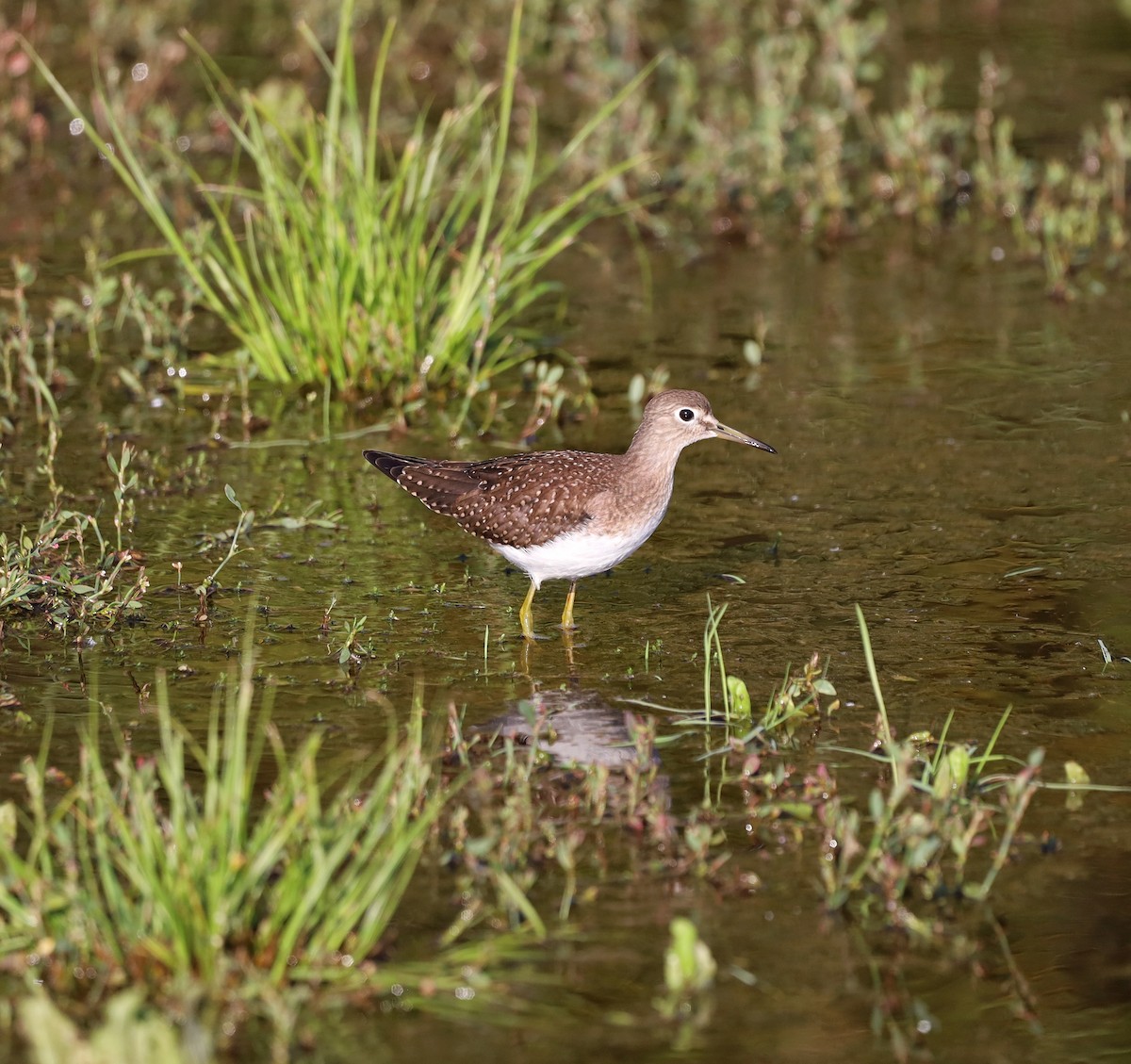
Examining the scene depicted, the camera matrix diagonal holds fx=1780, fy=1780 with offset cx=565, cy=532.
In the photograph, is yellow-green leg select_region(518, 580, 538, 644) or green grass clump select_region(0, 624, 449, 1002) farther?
yellow-green leg select_region(518, 580, 538, 644)

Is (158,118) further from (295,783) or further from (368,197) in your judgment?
(295,783)

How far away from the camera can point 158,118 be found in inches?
484

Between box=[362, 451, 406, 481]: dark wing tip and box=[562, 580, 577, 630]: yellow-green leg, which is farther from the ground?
box=[362, 451, 406, 481]: dark wing tip

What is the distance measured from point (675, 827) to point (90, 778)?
191cm

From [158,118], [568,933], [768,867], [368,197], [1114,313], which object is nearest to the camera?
[568,933]

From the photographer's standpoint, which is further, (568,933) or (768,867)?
(768,867)

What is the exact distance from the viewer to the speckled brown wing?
7414mm

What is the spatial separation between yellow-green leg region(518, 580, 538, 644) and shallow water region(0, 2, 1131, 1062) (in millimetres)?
68

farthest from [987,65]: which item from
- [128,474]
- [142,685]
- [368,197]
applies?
[142,685]

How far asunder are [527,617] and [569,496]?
545 millimetres

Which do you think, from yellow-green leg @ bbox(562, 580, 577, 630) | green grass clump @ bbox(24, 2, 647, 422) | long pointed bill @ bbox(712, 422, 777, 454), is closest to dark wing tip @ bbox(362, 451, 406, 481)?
yellow-green leg @ bbox(562, 580, 577, 630)

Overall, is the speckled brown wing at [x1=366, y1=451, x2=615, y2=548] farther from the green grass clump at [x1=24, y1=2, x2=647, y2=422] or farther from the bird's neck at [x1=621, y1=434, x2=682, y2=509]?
the green grass clump at [x1=24, y1=2, x2=647, y2=422]

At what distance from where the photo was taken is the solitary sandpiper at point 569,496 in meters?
7.32

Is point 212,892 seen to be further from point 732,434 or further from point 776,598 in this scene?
point 732,434
